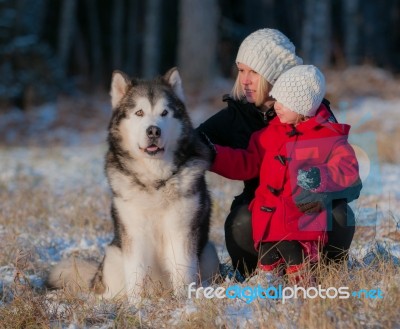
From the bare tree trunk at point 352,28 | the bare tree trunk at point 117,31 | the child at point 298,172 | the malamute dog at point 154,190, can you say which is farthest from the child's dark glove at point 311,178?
the bare tree trunk at point 117,31

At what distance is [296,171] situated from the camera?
371 cm

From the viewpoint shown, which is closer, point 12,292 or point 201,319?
point 201,319

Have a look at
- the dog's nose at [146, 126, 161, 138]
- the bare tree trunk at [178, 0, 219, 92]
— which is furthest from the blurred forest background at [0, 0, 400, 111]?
the dog's nose at [146, 126, 161, 138]

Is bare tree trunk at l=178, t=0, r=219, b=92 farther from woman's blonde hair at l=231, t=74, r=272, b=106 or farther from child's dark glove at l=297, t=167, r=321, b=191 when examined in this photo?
child's dark glove at l=297, t=167, r=321, b=191

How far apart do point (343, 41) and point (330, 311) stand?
79.3 feet

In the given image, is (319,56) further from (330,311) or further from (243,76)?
(330,311)

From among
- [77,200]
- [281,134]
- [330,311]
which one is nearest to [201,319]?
[330,311]

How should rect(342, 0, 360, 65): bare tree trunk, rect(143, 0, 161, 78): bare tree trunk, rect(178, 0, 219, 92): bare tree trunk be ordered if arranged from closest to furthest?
rect(178, 0, 219, 92): bare tree trunk, rect(143, 0, 161, 78): bare tree trunk, rect(342, 0, 360, 65): bare tree trunk

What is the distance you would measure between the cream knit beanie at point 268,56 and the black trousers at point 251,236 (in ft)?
3.03

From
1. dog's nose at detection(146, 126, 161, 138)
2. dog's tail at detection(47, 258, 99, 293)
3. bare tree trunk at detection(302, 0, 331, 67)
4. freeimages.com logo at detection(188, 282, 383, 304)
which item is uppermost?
bare tree trunk at detection(302, 0, 331, 67)

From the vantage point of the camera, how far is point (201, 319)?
3.07m

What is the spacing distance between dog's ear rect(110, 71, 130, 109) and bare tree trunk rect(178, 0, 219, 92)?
1150 cm

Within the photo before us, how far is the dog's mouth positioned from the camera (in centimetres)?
374

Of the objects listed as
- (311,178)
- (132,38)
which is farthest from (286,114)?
(132,38)
